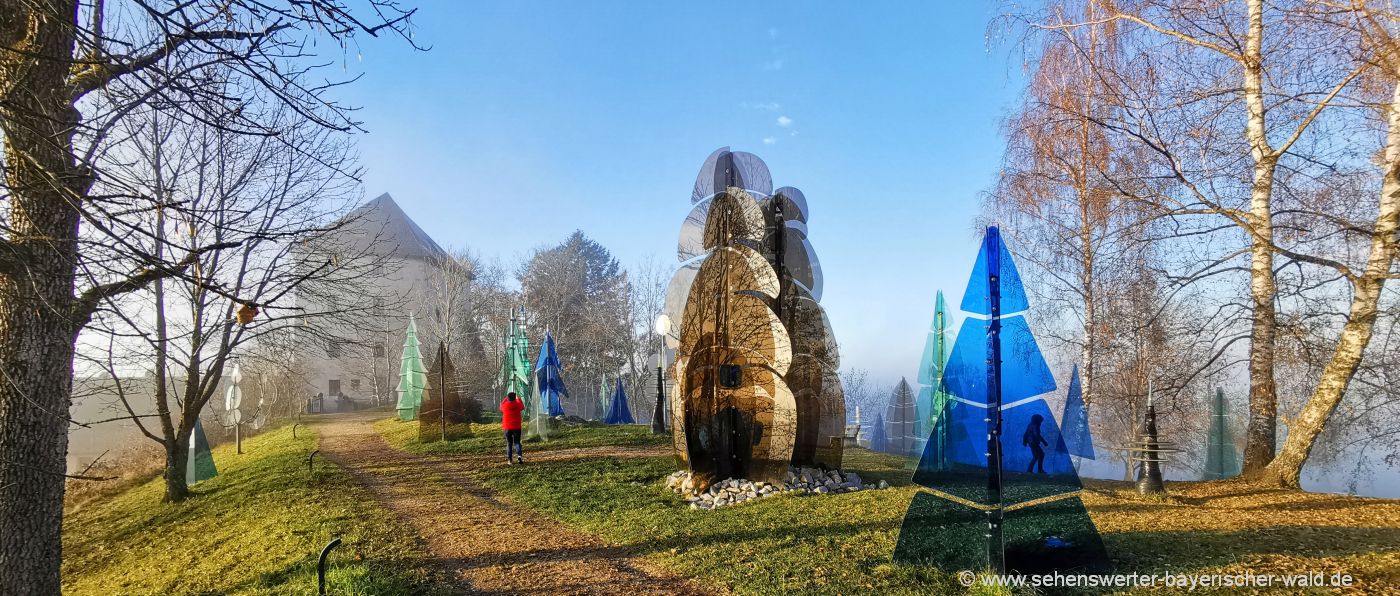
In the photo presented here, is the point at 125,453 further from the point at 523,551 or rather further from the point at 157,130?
the point at 523,551

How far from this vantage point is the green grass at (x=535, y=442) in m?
15.4

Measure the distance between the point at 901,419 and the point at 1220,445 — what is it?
31.7 ft

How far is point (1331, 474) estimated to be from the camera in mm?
8531

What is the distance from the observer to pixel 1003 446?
5121 mm

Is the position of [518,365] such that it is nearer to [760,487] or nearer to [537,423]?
[537,423]

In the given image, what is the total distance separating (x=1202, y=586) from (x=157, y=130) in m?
15.5

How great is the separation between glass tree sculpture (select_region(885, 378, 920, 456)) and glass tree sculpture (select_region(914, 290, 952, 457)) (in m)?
0.66

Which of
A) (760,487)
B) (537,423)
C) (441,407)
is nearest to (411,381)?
(441,407)

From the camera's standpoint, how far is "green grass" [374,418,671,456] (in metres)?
15.4

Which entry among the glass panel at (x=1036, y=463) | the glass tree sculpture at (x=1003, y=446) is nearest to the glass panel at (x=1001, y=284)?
the glass tree sculpture at (x=1003, y=446)

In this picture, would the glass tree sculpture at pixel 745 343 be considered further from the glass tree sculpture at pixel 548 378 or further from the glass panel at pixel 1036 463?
the glass tree sculpture at pixel 548 378

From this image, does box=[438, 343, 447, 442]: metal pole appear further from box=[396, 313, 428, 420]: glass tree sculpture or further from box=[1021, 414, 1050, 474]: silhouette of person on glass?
box=[1021, 414, 1050, 474]: silhouette of person on glass

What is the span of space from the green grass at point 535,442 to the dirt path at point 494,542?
2.15 m

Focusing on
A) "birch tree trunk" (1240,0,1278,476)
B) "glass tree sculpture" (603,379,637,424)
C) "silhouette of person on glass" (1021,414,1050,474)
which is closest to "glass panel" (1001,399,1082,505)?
"silhouette of person on glass" (1021,414,1050,474)
